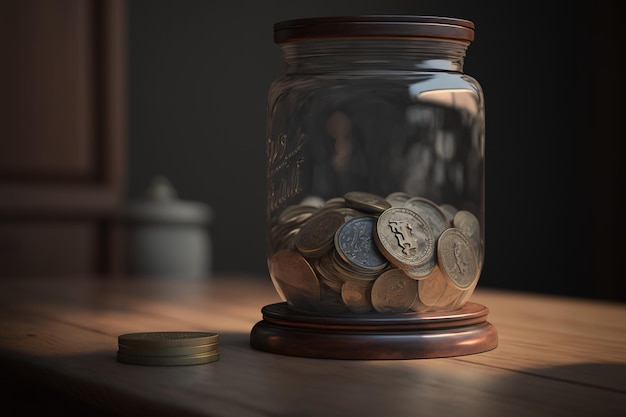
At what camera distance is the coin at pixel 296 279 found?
3.36ft

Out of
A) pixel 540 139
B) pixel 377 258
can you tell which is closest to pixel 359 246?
pixel 377 258

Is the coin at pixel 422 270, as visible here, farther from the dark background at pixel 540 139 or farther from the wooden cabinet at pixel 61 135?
the dark background at pixel 540 139

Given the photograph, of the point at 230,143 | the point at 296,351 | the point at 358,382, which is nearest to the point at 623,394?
the point at 358,382

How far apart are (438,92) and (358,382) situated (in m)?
0.37

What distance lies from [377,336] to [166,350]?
21 centimetres

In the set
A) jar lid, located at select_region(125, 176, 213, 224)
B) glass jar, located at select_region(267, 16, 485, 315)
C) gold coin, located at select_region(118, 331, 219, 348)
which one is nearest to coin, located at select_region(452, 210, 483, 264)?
glass jar, located at select_region(267, 16, 485, 315)

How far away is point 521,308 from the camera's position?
5.01ft

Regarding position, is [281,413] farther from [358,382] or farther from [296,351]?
[296,351]

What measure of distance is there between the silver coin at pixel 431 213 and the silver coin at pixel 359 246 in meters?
0.06

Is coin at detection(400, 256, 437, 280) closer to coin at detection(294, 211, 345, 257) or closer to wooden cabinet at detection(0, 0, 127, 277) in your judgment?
coin at detection(294, 211, 345, 257)

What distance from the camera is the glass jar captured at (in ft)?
3.28

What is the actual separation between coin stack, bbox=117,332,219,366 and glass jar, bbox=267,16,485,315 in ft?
0.42

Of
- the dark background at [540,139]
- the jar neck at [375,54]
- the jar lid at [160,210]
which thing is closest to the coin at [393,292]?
the jar neck at [375,54]

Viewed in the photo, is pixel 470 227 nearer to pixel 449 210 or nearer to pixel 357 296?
pixel 449 210
